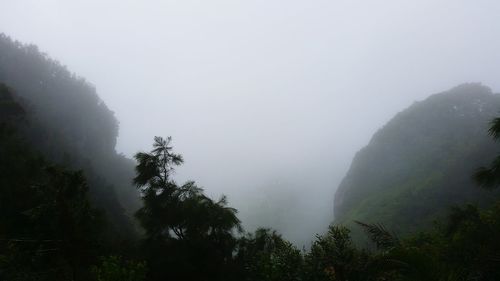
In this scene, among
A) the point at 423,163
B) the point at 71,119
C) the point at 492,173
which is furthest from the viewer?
the point at 423,163

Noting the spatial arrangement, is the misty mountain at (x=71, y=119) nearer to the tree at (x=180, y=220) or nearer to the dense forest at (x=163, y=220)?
the dense forest at (x=163, y=220)

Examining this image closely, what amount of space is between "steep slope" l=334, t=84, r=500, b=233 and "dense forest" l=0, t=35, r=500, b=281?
53cm

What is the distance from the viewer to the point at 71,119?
3024 inches

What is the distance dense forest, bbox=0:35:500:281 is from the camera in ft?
29.3

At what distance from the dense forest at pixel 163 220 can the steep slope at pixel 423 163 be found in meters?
0.53

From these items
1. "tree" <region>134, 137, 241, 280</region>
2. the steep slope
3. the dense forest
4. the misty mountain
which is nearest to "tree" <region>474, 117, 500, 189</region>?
the dense forest

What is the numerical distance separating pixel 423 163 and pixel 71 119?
258 feet

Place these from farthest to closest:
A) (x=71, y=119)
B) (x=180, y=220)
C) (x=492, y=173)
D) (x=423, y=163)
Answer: (x=423, y=163), (x=71, y=119), (x=180, y=220), (x=492, y=173)

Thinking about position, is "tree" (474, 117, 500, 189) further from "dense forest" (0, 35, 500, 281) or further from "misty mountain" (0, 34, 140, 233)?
"misty mountain" (0, 34, 140, 233)

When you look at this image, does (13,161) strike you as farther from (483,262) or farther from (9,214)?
(483,262)

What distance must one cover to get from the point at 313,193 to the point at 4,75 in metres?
154

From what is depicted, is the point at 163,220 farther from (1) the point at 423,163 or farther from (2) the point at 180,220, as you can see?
(1) the point at 423,163

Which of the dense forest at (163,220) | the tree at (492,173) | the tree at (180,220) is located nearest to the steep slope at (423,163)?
the dense forest at (163,220)

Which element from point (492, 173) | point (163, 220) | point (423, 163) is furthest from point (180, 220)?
point (423, 163)
